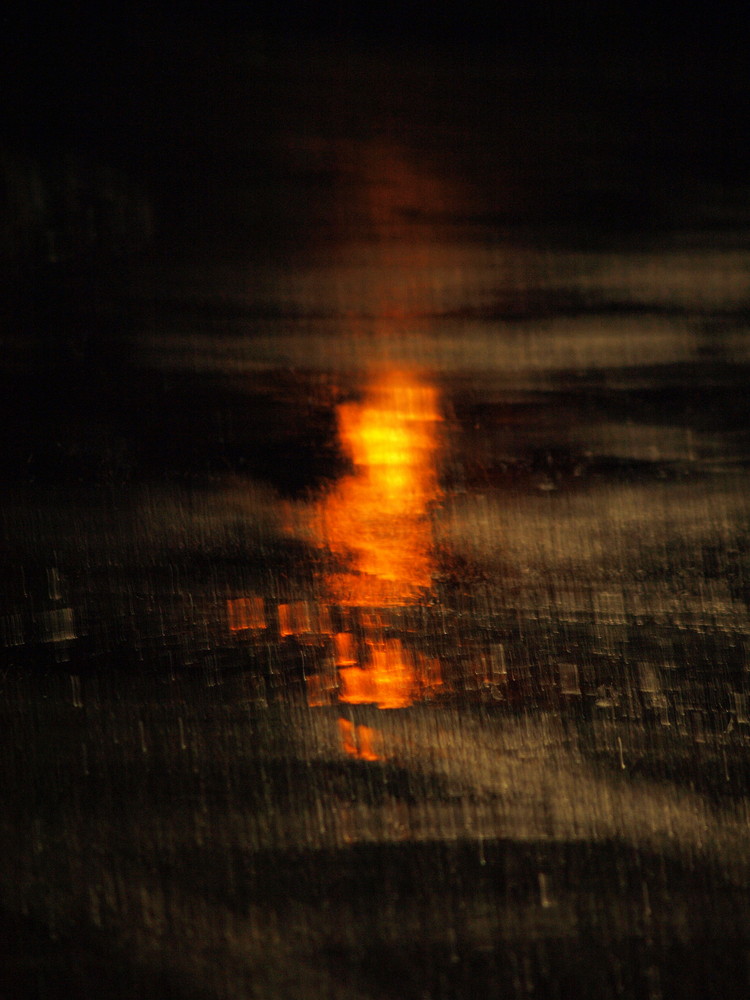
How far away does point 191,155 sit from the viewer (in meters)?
0.42

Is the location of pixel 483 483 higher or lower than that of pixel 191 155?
lower

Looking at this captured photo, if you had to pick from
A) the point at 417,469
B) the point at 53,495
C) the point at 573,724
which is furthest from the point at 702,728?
the point at 53,495

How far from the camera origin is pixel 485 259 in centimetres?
44

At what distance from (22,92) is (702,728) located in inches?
16.8

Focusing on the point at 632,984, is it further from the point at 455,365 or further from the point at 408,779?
the point at 455,365

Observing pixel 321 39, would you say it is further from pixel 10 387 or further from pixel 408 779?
pixel 408 779

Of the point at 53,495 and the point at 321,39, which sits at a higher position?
the point at 321,39

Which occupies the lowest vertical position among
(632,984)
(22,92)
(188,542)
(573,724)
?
(632,984)

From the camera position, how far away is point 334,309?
0.44 metres

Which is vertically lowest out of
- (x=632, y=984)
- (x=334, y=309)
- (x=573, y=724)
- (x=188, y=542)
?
(x=632, y=984)

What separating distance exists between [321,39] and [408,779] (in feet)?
1.13

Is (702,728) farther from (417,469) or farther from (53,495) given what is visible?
(53,495)

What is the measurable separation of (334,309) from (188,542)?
131 millimetres

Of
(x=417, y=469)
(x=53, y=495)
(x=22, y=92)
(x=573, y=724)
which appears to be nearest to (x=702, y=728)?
(x=573, y=724)
